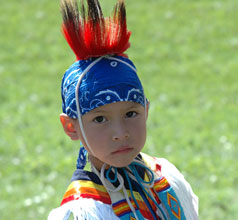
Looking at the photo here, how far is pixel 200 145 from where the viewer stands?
599cm

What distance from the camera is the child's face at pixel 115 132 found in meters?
2.31

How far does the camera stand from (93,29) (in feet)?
7.69

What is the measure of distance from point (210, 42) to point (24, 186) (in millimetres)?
5579

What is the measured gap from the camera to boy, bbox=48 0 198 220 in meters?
2.32

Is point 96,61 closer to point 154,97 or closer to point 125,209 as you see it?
point 125,209

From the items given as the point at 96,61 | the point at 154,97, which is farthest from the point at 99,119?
the point at 154,97

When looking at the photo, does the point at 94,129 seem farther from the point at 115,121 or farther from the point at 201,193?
the point at 201,193

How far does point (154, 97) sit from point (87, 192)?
209 inches

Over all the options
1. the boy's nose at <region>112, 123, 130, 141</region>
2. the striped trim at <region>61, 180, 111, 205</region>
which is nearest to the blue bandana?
the boy's nose at <region>112, 123, 130, 141</region>

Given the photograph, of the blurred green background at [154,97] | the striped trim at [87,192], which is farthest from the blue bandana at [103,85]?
the blurred green background at [154,97]

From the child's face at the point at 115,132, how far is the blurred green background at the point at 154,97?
2627mm

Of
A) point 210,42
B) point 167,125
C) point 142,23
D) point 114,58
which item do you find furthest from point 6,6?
point 114,58

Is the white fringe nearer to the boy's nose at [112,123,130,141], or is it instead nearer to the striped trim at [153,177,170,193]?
the striped trim at [153,177,170,193]

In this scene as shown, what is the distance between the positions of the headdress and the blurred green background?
8.91ft
